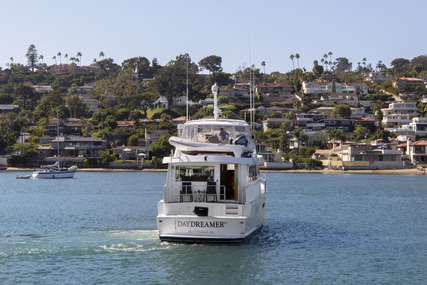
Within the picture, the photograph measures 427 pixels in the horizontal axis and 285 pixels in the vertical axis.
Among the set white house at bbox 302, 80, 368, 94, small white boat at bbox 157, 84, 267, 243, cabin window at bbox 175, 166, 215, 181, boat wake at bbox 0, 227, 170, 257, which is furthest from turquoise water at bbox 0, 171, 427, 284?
white house at bbox 302, 80, 368, 94

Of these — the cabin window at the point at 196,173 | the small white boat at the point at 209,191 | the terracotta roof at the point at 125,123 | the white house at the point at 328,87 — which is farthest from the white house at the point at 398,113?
the cabin window at the point at 196,173

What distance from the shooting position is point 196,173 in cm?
2755

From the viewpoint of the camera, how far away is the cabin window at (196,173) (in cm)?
2742

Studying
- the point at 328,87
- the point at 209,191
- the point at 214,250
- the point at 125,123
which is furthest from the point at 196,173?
the point at 328,87

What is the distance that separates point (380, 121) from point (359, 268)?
454 ft

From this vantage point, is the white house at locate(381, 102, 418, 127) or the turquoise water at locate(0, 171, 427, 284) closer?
the turquoise water at locate(0, 171, 427, 284)

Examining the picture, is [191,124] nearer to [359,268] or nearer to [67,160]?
[359,268]

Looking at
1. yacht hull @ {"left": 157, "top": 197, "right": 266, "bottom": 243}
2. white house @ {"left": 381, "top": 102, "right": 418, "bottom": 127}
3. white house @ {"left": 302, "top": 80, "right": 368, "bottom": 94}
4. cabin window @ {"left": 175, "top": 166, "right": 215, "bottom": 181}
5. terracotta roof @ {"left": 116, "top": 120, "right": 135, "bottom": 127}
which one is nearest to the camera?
yacht hull @ {"left": 157, "top": 197, "right": 266, "bottom": 243}

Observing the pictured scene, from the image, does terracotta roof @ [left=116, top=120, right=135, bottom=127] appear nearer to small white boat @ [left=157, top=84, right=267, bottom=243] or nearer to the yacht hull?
small white boat @ [left=157, top=84, right=267, bottom=243]

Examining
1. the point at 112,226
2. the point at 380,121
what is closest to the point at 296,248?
A: the point at 112,226

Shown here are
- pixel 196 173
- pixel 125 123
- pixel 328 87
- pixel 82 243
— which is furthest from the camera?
pixel 328 87

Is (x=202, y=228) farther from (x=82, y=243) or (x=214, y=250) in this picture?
(x=82, y=243)

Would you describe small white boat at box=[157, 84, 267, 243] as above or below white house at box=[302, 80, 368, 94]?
below

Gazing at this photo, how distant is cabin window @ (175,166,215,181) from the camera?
1080 inches
